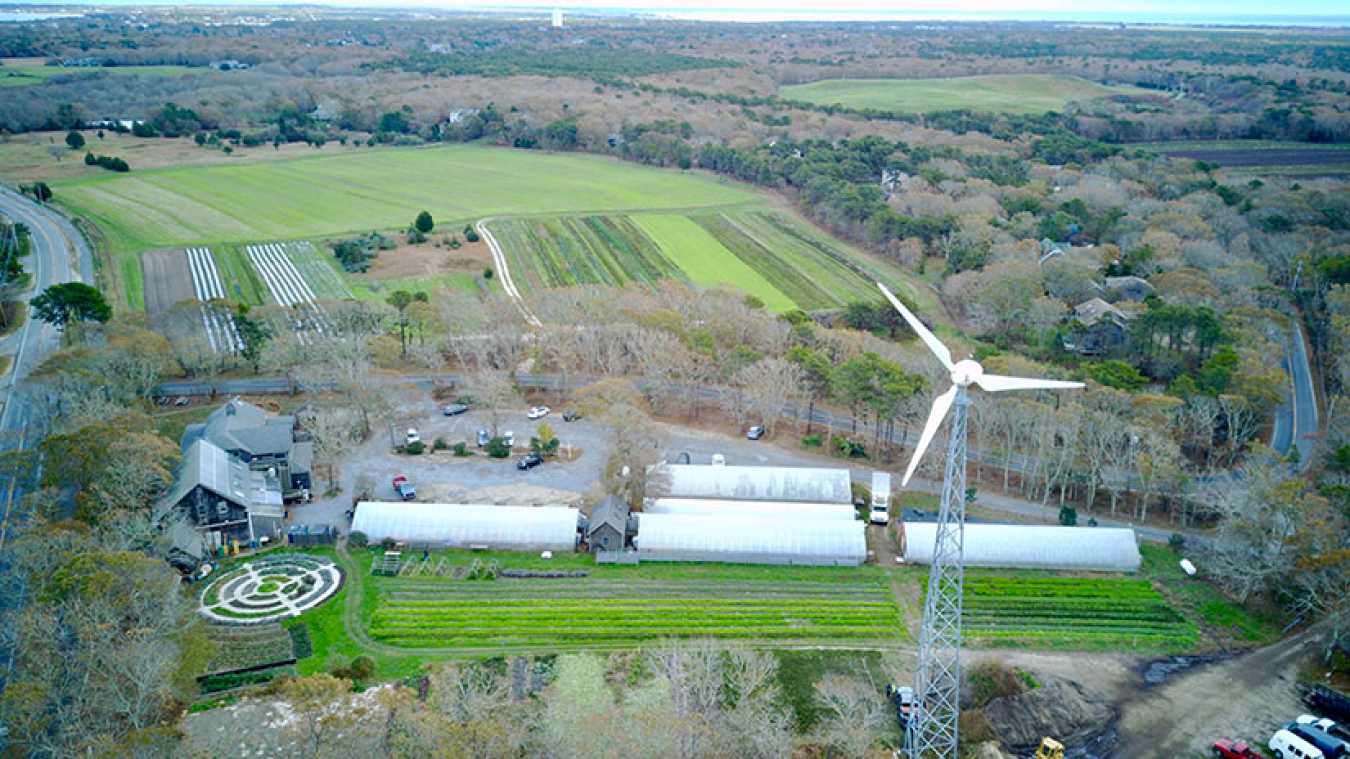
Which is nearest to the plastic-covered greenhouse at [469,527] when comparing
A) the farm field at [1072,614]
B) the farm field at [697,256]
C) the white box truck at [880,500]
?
the white box truck at [880,500]

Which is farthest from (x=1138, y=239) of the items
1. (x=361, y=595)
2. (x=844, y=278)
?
(x=361, y=595)

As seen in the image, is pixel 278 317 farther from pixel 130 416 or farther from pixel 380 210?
pixel 380 210

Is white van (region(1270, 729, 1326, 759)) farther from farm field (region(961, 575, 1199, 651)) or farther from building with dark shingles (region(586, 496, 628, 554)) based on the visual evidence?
A: building with dark shingles (region(586, 496, 628, 554))

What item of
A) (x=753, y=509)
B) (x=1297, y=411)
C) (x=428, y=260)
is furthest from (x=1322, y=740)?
(x=428, y=260)

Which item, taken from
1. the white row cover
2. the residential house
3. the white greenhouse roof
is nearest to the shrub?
the white greenhouse roof

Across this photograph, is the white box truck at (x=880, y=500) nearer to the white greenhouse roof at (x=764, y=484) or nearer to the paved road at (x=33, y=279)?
the white greenhouse roof at (x=764, y=484)
